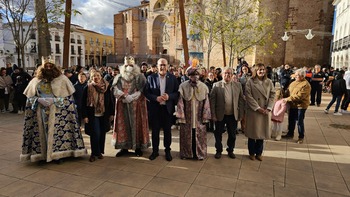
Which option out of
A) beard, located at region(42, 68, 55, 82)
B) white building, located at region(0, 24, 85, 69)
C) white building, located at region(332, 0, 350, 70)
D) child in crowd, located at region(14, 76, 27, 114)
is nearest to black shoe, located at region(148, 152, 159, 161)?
beard, located at region(42, 68, 55, 82)

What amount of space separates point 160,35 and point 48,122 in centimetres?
4000

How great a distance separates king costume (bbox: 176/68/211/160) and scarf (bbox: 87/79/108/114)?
54.7 inches

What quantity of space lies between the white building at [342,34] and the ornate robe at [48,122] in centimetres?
2092

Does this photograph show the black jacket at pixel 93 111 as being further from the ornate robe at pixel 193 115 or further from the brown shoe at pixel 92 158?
the ornate robe at pixel 193 115

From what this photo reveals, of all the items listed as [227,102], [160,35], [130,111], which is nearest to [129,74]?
[130,111]

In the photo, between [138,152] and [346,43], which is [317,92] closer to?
[138,152]

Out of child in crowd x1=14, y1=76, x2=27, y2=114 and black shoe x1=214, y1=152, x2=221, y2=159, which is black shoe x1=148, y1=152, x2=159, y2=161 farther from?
child in crowd x1=14, y1=76, x2=27, y2=114

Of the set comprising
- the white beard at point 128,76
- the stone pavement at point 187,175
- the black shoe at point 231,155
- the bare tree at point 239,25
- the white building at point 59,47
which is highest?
the white building at point 59,47

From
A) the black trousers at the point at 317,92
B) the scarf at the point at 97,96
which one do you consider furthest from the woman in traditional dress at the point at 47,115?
the black trousers at the point at 317,92

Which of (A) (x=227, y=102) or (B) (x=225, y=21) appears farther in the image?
(B) (x=225, y=21)

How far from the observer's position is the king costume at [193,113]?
4.28m

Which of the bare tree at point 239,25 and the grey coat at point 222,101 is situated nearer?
the grey coat at point 222,101

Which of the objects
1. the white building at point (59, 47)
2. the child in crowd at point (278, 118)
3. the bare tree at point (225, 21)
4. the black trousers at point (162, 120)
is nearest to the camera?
the black trousers at point (162, 120)

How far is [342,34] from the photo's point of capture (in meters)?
21.7
